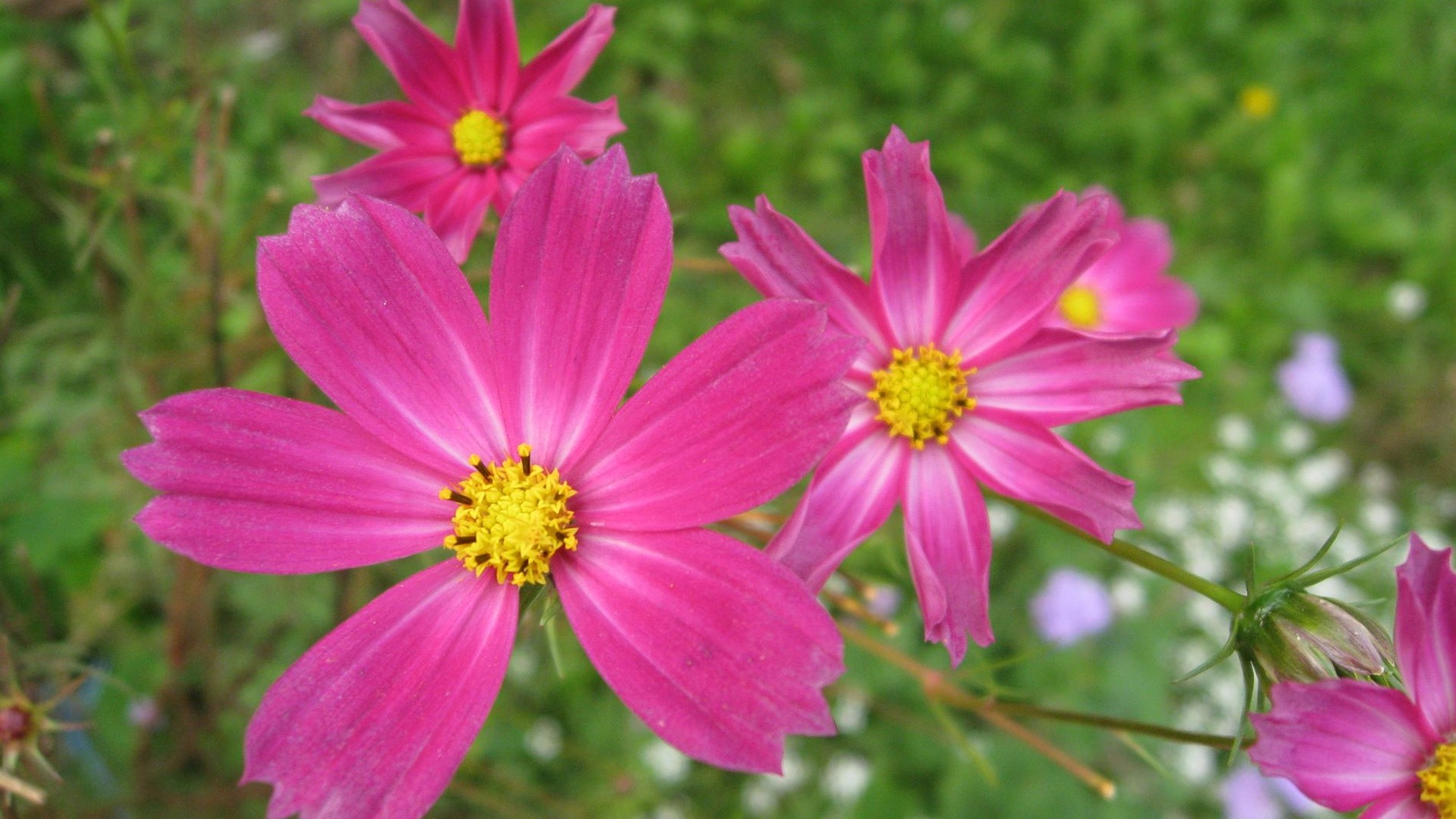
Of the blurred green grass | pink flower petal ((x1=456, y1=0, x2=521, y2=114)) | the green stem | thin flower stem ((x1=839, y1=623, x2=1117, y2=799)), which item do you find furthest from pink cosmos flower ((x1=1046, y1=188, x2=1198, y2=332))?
pink flower petal ((x1=456, y1=0, x2=521, y2=114))

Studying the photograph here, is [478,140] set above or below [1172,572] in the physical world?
above

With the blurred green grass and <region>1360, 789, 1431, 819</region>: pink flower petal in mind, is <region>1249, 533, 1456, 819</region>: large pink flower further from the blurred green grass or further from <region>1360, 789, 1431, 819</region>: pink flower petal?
the blurred green grass

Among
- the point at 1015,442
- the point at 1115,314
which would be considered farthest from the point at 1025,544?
the point at 1015,442

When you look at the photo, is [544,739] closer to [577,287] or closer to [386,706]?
[386,706]

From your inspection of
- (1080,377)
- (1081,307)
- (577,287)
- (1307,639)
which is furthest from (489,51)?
(1081,307)

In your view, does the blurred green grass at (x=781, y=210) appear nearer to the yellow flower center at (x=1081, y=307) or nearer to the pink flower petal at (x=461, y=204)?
the pink flower petal at (x=461, y=204)

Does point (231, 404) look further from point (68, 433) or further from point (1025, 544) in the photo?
point (1025, 544)
